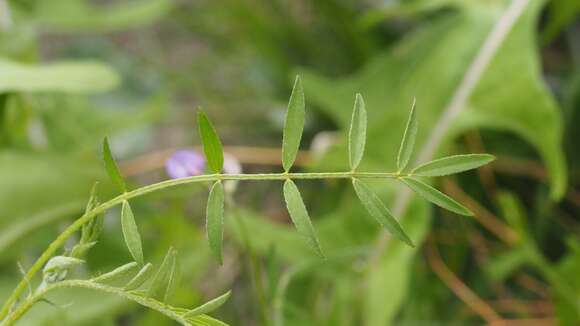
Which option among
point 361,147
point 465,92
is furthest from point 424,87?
point 361,147

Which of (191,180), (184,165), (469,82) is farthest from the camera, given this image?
(469,82)

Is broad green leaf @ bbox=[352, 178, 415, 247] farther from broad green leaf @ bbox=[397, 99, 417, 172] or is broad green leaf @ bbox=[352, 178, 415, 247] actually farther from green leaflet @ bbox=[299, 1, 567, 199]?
green leaflet @ bbox=[299, 1, 567, 199]

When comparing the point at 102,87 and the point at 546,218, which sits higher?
the point at 102,87

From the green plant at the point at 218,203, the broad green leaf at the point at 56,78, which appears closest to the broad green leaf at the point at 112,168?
the green plant at the point at 218,203

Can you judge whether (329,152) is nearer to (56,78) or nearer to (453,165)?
(56,78)

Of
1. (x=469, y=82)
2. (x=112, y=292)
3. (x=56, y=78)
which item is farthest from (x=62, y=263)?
(x=469, y=82)

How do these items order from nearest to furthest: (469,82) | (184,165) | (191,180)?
(191,180) < (184,165) < (469,82)

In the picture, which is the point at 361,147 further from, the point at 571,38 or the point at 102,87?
the point at 571,38
